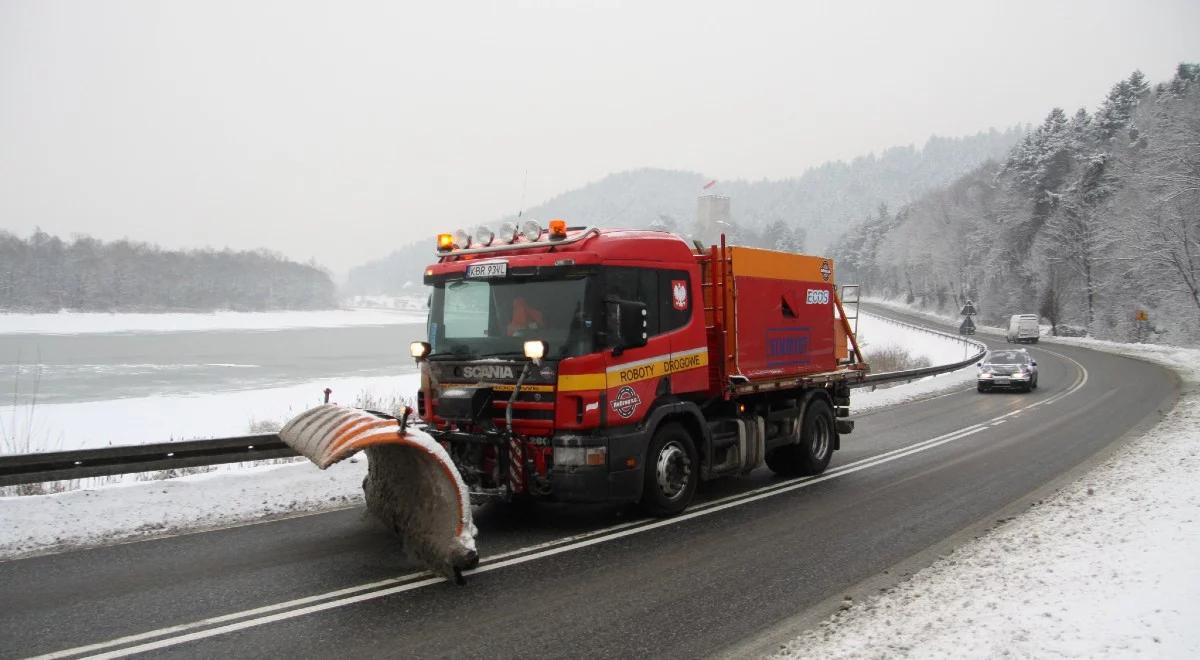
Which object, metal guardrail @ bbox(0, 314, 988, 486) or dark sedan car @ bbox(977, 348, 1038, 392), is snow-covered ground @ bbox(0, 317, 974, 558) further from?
dark sedan car @ bbox(977, 348, 1038, 392)

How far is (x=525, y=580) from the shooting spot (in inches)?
234

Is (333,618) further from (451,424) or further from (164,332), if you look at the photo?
(164,332)

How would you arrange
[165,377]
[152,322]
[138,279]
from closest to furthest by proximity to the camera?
[165,377]
[152,322]
[138,279]

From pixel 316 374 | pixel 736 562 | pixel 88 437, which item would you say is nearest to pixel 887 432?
pixel 736 562

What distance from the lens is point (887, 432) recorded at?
14859mm

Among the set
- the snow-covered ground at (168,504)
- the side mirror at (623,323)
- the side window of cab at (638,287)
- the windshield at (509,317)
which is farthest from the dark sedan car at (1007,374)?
the windshield at (509,317)

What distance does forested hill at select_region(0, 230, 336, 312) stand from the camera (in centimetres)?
8388

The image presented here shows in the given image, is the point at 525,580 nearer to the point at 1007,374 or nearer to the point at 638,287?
the point at 638,287

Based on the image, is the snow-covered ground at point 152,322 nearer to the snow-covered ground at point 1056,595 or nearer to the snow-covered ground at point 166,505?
the snow-covered ground at point 166,505

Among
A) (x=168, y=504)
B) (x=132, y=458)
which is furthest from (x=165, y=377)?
(x=168, y=504)

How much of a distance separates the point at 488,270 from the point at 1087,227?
6736 centimetres

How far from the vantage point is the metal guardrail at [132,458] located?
783 cm

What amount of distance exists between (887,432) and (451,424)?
10460mm

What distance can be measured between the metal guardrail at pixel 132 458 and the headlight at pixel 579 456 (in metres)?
4.45
